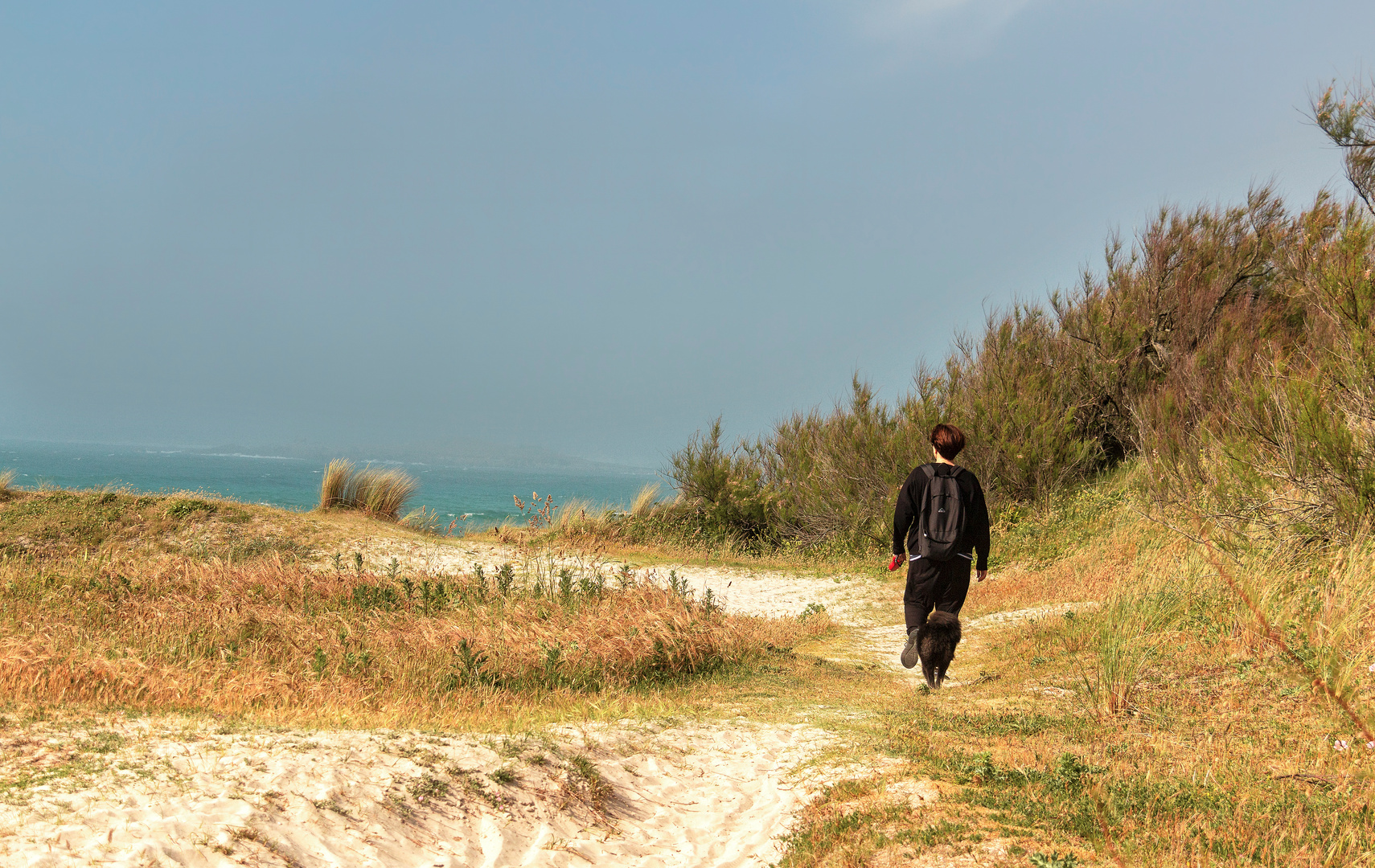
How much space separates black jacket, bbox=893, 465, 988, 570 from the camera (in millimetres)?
5793

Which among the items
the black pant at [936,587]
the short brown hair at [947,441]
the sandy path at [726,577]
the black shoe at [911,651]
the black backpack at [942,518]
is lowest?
the sandy path at [726,577]

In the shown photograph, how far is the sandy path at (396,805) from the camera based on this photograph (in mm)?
2855

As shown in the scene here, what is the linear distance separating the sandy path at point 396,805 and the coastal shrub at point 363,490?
596 inches

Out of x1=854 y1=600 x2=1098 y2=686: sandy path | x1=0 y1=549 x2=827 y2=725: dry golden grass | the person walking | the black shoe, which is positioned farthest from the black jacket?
x1=0 y1=549 x2=827 y2=725: dry golden grass

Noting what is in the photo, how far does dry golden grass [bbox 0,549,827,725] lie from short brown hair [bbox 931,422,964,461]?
2689 millimetres

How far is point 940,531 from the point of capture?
575 centimetres

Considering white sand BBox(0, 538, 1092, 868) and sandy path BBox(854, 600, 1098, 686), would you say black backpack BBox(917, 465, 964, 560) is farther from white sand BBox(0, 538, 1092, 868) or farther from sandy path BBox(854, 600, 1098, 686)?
white sand BBox(0, 538, 1092, 868)

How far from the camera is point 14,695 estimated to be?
4.52m

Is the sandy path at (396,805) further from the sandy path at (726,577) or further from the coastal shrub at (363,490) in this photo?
the coastal shrub at (363,490)

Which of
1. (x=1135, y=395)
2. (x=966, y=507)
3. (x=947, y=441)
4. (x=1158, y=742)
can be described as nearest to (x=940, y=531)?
(x=966, y=507)

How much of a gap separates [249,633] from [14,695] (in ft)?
6.93

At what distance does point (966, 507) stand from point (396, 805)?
13.5 ft

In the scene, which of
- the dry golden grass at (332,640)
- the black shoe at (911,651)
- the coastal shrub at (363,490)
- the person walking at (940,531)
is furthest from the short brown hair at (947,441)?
the coastal shrub at (363,490)

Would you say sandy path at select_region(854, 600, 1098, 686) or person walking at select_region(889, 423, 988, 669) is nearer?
person walking at select_region(889, 423, 988, 669)
